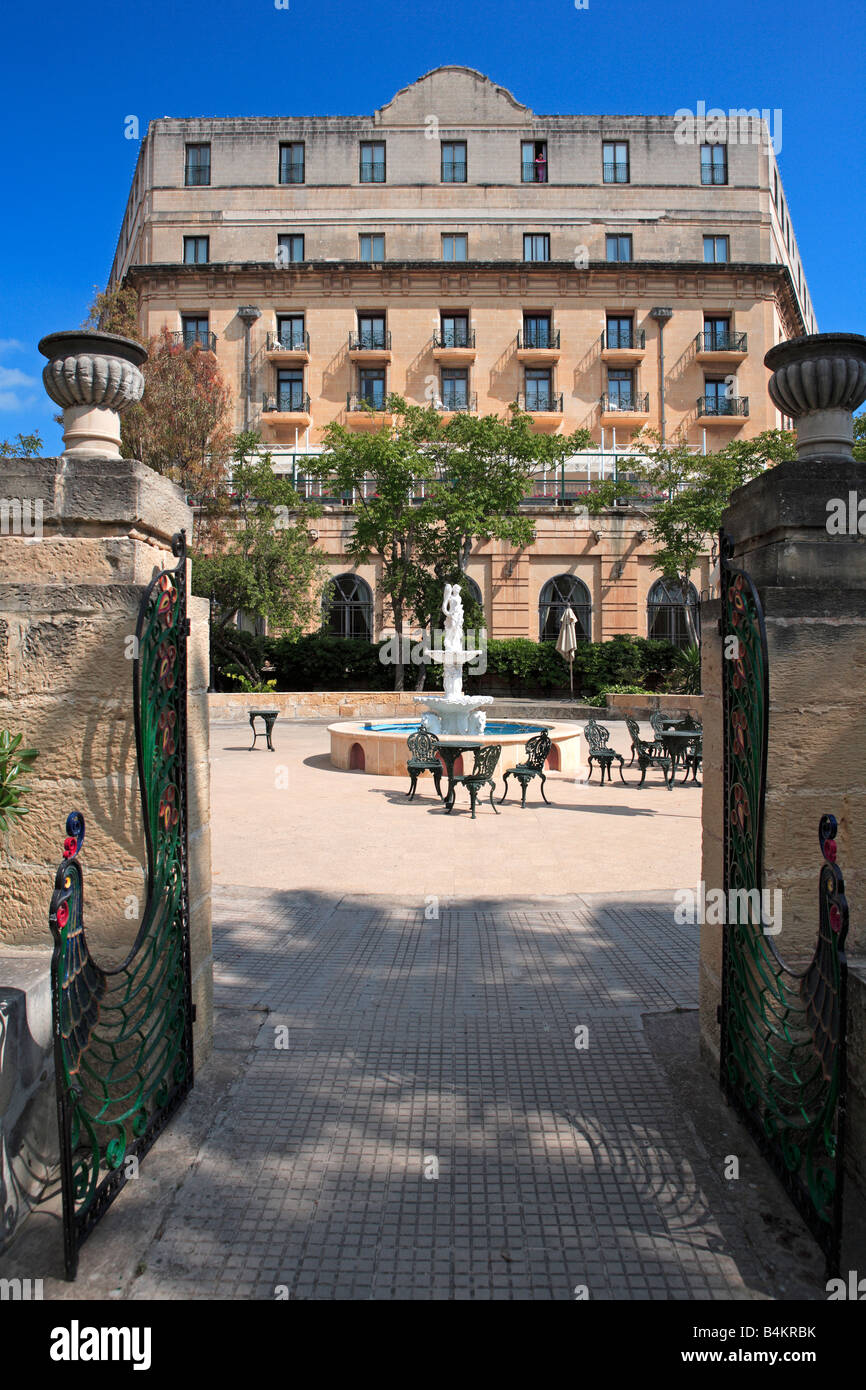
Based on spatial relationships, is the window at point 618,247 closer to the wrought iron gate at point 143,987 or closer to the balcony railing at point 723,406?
the balcony railing at point 723,406

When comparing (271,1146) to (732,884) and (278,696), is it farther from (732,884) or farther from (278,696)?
(278,696)

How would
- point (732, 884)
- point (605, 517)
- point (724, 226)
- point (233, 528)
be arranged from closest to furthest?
point (732, 884) → point (233, 528) → point (605, 517) → point (724, 226)

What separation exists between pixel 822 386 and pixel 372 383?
1396 inches

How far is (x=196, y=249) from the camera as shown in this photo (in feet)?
120

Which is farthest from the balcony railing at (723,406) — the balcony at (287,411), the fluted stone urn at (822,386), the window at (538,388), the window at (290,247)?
the fluted stone urn at (822,386)

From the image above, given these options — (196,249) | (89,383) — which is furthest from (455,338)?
(89,383)

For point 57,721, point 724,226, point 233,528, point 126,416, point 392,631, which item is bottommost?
point 57,721

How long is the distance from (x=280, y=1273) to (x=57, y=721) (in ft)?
6.70

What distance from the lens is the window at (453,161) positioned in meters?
36.9

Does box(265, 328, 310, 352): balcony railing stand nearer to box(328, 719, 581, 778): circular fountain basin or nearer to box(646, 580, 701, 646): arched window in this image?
box(646, 580, 701, 646): arched window

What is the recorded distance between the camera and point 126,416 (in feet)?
94.4

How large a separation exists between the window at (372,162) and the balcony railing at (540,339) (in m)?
9.57

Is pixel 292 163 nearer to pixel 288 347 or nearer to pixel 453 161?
pixel 453 161

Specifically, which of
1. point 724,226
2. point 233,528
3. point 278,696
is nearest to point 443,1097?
point 278,696
